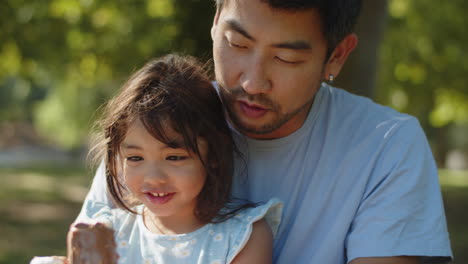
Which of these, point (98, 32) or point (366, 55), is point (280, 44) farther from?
point (98, 32)

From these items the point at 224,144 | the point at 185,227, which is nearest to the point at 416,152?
the point at 224,144

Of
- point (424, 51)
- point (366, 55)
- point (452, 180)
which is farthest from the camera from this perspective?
point (452, 180)

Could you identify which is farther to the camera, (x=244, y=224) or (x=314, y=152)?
(x=314, y=152)

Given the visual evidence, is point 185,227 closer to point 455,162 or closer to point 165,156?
point 165,156

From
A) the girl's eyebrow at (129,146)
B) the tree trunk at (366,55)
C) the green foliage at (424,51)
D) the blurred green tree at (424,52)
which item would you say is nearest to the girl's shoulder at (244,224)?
the girl's eyebrow at (129,146)

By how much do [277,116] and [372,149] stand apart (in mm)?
379

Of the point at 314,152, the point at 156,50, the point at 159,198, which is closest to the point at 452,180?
the point at 156,50

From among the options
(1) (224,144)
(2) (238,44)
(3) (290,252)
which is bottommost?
(3) (290,252)

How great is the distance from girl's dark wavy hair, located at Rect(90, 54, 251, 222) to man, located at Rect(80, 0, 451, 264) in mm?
109

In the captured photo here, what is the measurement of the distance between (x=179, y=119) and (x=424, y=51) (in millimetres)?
8099

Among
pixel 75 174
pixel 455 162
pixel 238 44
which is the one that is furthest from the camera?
pixel 455 162

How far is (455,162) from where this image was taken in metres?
28.0

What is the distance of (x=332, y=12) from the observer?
238 centimetres

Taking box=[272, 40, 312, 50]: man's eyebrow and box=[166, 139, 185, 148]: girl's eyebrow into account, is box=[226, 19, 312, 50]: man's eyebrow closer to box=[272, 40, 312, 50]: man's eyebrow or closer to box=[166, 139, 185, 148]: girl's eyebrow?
box=[272, 40, 312, 50]: man's eyebrow
